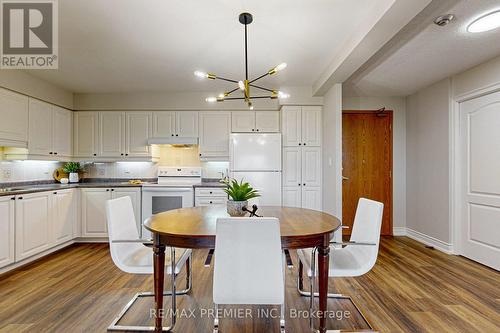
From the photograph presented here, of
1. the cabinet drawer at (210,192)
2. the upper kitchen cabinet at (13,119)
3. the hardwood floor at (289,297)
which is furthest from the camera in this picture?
the cabinet drawer at (210,192)

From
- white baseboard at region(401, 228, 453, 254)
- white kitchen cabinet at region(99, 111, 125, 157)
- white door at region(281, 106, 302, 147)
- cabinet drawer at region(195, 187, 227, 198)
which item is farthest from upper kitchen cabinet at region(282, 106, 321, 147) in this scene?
white kitchen cabinet at region(99, 111, 125, 157)

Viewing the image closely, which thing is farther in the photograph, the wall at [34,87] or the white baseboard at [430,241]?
the white baseboard at [430,241]

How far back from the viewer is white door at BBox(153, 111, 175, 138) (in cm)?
434

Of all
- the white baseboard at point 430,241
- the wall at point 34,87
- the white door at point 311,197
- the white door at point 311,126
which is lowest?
the white baseboard at point 430,241

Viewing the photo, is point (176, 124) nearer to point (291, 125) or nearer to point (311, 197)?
point (291, 125)

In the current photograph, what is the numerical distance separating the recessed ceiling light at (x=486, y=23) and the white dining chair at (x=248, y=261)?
244 centimetres

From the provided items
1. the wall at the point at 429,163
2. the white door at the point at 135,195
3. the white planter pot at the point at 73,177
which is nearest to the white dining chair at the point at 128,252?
the white door at the point at 135,195

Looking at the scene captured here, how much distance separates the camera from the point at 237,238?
136 cm

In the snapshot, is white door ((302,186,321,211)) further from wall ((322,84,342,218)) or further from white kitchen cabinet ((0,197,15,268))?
white kitchen cabinet ((0,197,15,268))

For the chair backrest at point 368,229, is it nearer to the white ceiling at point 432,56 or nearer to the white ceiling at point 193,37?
the white ceiling at point 193,37

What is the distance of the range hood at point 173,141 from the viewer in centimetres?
422

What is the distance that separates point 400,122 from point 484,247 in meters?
2.17

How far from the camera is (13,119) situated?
3.16 metres

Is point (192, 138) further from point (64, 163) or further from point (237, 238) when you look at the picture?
point (237, 238)
